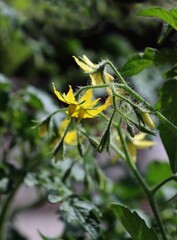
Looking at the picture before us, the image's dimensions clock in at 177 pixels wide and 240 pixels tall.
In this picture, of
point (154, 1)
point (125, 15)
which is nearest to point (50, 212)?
point (125, 15)

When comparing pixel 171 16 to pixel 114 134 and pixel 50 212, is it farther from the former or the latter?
pixel 50 212

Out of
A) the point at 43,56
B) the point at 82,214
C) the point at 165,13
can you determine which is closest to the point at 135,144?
the point at 82,214

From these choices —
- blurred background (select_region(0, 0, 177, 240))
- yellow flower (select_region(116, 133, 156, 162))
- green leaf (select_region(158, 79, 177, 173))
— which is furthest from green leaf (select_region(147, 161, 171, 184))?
green leaf (select_region(158, 79, 177, 173))

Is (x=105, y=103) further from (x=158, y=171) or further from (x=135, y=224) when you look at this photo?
(x=158, y=171)

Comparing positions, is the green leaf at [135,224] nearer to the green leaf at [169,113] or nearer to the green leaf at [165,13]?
the green leaf at [169,113]

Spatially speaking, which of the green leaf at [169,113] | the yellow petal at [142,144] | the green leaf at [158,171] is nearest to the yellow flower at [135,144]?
the yellow petal at [142,144]

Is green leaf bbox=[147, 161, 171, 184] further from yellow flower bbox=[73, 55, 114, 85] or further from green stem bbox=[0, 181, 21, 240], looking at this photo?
yellow flower bbox=[73, 55, 114, 85]
